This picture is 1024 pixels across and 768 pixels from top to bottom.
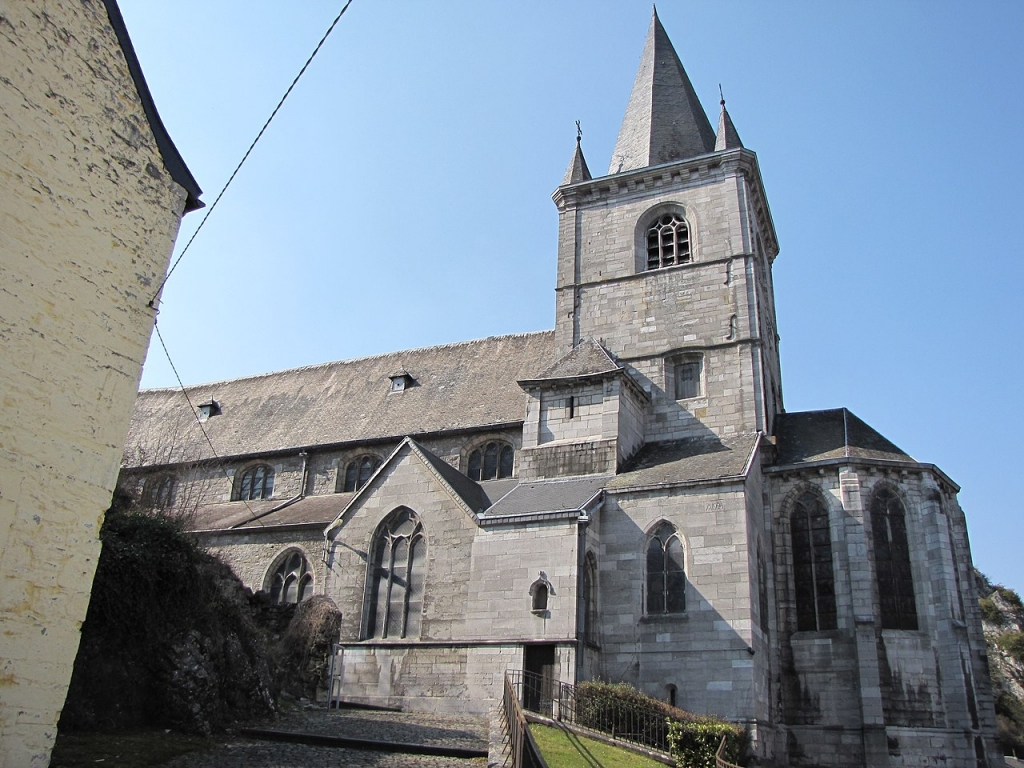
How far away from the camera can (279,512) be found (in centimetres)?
2556

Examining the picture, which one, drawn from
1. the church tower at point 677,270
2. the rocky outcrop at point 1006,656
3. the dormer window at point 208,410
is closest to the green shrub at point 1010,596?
the rocky outcrop at point 1006,656

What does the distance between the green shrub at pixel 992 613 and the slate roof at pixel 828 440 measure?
3060cm

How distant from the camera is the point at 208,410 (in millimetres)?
31984

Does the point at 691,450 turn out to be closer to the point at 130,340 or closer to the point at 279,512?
the point at 279,512

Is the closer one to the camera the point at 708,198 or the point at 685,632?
the point at 685,632

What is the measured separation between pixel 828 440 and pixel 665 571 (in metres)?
6.09

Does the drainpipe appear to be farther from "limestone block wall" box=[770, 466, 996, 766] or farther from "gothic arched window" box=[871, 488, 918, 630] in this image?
"gothic arched window" box=[871, 488, 918, 630]

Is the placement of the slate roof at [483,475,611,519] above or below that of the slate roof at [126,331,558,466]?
below

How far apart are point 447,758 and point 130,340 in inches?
265

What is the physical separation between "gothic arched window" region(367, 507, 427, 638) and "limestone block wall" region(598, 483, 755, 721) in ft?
13.5

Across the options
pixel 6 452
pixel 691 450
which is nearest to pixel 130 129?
pixel 6 452

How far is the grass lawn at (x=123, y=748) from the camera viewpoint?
31.6 ft

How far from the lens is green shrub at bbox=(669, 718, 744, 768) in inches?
554

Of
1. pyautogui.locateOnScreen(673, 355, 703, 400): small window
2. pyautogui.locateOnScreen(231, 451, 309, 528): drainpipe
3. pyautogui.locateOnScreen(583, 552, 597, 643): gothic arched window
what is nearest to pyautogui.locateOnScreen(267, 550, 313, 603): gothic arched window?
pyautogui.locateOnScreen(231, 451, 309, 528): drainpipe
